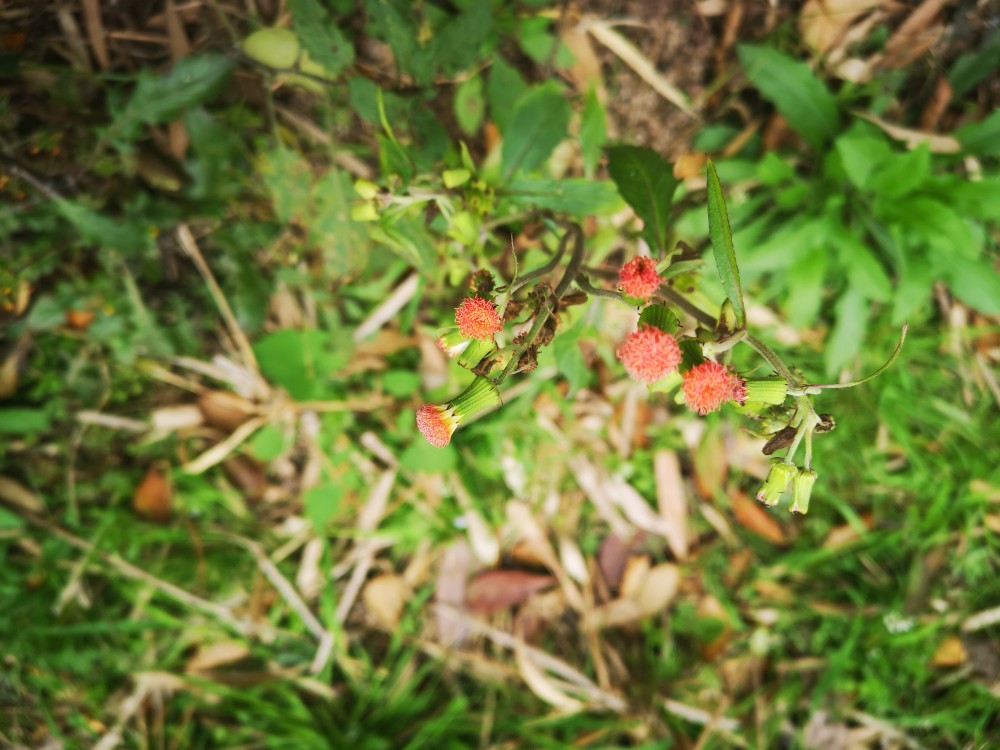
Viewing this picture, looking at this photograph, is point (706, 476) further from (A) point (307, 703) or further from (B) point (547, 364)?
(A) point (307, 703)

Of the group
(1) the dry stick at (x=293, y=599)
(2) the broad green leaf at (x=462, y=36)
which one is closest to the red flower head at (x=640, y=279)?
(2) the broad green leaf at (x=462, y=36)

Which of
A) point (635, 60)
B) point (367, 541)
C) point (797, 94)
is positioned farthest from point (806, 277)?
point (367, 541)

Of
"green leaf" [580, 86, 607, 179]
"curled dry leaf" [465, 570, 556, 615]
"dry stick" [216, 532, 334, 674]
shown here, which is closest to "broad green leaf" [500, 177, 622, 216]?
"green leaf" [580, 86, 607, 179]

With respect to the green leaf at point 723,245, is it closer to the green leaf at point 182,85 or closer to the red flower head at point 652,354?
the red flower head at point 652,354

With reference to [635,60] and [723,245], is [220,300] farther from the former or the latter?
[723,245]

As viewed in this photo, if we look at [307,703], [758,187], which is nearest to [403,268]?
[758,187]

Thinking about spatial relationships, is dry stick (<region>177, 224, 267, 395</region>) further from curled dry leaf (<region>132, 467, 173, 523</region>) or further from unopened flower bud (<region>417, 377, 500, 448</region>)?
unopened flower bud (<region>417, 377, 500, 448</region>)
